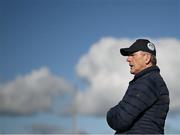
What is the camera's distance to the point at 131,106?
19.3 ft

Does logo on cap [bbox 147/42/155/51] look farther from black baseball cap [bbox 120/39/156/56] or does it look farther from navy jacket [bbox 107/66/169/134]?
navy jacket [bbox 107/66/169/134]

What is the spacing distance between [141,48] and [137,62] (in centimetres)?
14

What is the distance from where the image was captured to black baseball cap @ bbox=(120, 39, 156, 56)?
6.20 meters

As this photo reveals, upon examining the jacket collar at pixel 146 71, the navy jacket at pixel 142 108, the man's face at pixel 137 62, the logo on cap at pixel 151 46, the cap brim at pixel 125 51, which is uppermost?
the logo on cap at pixel 151 46

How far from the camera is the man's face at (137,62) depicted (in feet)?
20.2

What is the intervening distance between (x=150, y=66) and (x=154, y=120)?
0.54 metres

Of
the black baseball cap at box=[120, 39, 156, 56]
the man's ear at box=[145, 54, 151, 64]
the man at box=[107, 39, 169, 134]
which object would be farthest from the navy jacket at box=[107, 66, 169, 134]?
the black baseball cap at box=[120, 39, 156, 56]

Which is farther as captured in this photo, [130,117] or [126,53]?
[126,53]

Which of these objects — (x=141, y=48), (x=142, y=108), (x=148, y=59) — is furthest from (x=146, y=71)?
(x=142, y=108)

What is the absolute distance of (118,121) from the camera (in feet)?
19.3

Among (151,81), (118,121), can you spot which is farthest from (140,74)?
(118,121)

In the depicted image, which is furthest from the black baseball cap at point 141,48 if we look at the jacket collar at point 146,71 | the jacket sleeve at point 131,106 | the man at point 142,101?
the jacket sleeve at point 131,106

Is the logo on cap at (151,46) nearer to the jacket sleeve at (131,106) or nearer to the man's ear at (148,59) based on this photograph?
the man's ear at (148,59)

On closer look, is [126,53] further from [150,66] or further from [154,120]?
[154,120]
